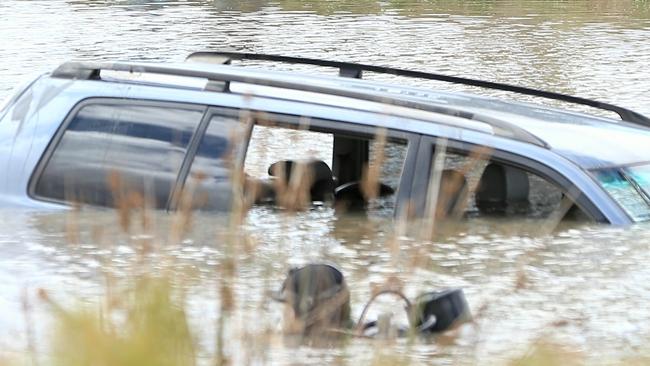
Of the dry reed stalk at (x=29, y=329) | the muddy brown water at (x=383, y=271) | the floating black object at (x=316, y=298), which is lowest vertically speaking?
the muddy brown water at (x=383, y=271)

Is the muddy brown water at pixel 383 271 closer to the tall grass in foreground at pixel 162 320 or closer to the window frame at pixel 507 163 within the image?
the tall grass in foreground at pixel 162 320

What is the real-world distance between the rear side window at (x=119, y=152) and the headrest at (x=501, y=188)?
1.19 m

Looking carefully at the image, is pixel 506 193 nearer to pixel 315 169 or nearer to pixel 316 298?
pixel 315 169

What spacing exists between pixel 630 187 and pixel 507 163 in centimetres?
57

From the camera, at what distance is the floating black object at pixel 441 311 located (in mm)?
4359

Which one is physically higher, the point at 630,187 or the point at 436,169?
the point at 436,169

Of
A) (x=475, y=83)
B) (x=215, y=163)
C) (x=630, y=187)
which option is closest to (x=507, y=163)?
(x=630, y=187)

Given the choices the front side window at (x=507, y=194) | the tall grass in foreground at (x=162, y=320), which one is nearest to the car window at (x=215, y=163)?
the front side window at (x=507, y=194)

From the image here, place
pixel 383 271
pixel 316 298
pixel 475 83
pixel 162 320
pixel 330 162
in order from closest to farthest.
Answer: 1. pixel 162 320
2. pixel 316 298
3. pixel 383 271
4. pixel 330 162
5. pixel 475 83

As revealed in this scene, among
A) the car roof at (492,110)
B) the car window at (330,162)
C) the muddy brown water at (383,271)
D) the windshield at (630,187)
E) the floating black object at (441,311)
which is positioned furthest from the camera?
the car roof at (492,110)

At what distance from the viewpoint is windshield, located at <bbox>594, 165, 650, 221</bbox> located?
5676 mm

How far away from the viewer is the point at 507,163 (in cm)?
557

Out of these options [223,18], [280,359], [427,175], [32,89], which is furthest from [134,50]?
[280,359]

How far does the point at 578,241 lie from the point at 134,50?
12786 mm
